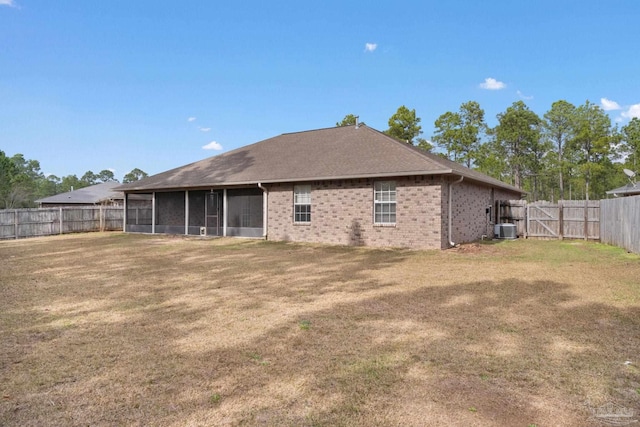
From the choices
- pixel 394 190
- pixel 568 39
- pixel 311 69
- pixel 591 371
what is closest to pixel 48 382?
pixel 591 371

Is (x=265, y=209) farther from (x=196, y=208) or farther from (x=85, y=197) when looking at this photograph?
(x=85, y=197)

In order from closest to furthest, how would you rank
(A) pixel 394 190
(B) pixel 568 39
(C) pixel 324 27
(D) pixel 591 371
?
(D) pixel 591 371 < (A) pixel 394 190 < (C) pixel 324 27 < (B) pixel 568 39

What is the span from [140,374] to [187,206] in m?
17.3

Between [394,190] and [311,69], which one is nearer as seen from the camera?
[394,190]

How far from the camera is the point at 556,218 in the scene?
59.3 feet

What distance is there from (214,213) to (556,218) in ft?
55.6

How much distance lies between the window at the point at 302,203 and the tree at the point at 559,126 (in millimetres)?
46600

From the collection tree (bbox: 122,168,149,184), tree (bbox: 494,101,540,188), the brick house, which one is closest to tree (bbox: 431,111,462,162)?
tree (bbox: 494,101,540,188)

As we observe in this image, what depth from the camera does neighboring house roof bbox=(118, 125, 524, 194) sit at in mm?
14133

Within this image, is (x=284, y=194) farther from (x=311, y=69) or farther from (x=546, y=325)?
(x=546, y=325)

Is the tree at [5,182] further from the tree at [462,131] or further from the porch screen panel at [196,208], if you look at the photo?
the tree at [462,131]

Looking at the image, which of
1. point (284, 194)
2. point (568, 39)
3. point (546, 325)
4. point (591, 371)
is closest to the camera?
point (591, 371)

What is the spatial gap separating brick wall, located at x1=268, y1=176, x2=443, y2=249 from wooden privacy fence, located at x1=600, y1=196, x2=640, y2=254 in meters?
6.02

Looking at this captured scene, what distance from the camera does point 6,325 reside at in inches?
194
